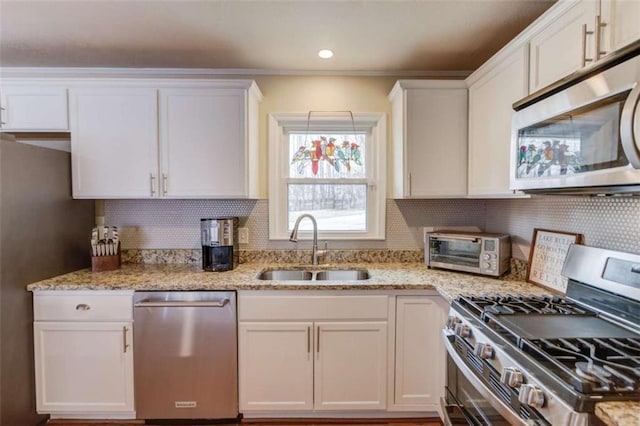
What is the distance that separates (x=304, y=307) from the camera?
1.93m

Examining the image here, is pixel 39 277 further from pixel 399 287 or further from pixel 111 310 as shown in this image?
pixel 399 287

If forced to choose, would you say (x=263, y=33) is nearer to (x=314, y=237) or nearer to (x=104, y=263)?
(x=314, y=237)

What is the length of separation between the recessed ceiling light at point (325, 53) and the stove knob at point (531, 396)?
204cm

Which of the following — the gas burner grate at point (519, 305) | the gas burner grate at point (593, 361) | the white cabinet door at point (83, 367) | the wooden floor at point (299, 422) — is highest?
the gas burner grate at point (519, 305)

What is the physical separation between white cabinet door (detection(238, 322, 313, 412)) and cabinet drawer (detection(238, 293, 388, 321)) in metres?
0.05

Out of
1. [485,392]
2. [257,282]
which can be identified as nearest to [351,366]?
[257,282]

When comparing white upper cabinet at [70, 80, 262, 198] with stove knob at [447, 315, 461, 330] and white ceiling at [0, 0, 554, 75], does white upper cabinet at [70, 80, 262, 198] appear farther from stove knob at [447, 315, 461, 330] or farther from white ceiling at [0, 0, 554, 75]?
stove knob at [447, 315, 461, 330]

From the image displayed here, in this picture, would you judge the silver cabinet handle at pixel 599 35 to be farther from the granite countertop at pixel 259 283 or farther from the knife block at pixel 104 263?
the knife block at pixel 104 263

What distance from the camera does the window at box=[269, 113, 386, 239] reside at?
2543 millimetres

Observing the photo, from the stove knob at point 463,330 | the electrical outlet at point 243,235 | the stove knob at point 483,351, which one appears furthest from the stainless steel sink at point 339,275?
the stove knob at point 483,351

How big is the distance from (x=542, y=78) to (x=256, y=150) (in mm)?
1751

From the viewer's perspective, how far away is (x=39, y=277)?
1.97m

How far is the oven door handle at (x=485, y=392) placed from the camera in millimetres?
1040

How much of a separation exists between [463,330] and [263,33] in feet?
6.22
